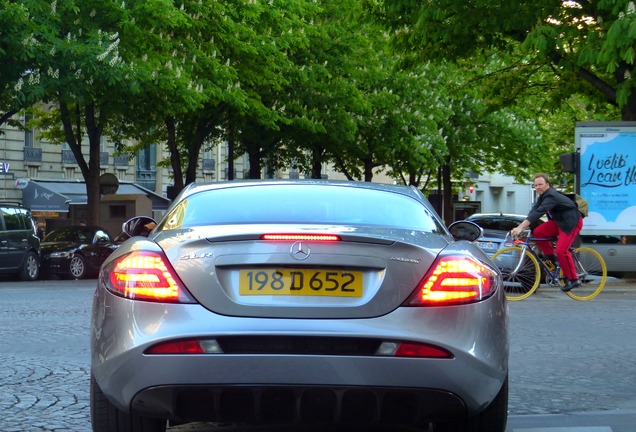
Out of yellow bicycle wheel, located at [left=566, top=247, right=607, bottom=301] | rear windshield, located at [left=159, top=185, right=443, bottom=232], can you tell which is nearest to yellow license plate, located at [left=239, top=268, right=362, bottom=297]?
rear windshield, located at [left=159, top=185, right=443, bottom=232]

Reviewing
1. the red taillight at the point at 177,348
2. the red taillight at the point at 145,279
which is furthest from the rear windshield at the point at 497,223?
the red taillight at the point at 177,348

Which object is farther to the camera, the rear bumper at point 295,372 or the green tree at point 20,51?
the green tree at point 20,51

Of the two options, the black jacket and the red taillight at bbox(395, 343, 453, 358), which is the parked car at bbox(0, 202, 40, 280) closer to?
the black jacket

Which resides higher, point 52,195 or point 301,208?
point 301,208

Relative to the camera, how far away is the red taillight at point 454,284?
5.16 m

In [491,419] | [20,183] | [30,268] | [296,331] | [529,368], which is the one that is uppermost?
[296,331]

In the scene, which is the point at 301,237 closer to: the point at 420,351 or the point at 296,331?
the point at 296,331

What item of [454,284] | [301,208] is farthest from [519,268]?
[454,284]

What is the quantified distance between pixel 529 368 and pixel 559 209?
740 cm

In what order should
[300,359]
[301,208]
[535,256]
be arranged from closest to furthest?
[300,359]
[301,208]
[535,256]

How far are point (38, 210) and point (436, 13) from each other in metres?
28.2

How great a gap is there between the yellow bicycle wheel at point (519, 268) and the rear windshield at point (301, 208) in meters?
10.2

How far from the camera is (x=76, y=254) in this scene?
1184 inches

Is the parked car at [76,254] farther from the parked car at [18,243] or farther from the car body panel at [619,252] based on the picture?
the car body panel at [619,252]
